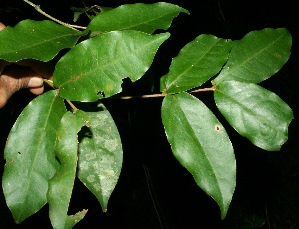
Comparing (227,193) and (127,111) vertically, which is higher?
(227,193)

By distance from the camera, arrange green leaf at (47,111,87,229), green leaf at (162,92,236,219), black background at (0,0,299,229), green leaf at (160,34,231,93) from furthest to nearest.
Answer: black background at (0,0,299,229) → green leaf at (160,34,231,93) → green leaf at (162,92,236,219) → green leaf at (47,111,87,229)

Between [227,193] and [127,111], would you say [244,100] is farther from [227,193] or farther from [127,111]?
[127,111]

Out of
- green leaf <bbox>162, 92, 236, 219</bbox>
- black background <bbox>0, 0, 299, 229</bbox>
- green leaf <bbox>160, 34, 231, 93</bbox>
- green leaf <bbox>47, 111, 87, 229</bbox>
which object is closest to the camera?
green leaf <bbox>47, 111, 87, 229</bbox>

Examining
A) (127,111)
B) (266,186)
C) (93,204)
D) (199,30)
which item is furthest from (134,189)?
(199,30)

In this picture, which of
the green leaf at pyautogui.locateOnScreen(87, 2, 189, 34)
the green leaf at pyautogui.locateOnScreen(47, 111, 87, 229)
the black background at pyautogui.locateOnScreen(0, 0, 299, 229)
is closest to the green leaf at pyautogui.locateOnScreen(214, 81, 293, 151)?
the green leaf at pyautogui.locateOnScreen(87, 2, 189, 34)

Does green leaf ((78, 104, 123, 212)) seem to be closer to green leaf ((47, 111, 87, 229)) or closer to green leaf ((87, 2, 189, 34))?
green leaf ((47, 111, 87, 229))

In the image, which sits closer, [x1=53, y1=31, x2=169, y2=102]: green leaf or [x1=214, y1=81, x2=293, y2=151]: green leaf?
[x1=53, y1=31, x2=169, y2=102]: green leaf

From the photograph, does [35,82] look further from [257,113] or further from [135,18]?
[257,113]
